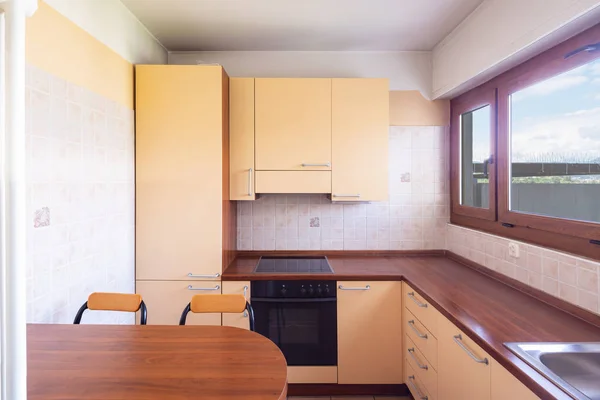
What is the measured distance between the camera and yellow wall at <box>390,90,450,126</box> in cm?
284

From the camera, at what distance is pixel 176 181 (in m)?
2.28

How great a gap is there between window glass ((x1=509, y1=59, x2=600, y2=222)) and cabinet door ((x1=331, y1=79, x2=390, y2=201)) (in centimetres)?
82

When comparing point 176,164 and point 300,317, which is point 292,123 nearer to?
point 176,164

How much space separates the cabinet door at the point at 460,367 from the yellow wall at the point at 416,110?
1.71 metres

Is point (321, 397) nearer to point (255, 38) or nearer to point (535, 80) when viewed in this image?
point (535, 80)

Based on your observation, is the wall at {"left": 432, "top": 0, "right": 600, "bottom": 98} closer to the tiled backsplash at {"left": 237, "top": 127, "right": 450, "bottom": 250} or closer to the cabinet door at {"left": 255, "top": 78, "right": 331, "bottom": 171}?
the tiled backsplash at {"left": 237, "top": 127, "right": 450, "bottom": 250}

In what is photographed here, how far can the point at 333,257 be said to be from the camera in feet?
9.29

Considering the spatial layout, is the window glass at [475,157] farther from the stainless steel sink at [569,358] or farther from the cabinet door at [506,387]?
the cabinet door at [506,387]

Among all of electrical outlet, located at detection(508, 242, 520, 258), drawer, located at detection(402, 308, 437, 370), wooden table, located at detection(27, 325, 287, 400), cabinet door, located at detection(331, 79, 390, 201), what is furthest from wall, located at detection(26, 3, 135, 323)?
electrical outlet, located at detection(508, 242, 520, 258)

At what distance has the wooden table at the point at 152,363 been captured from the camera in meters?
0.91

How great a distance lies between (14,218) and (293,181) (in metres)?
A: 2.14

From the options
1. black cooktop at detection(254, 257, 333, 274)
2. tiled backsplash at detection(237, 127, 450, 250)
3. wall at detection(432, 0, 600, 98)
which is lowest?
black cooktop at detection(254, 257, 333, 274)

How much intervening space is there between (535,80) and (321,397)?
7.66 feet

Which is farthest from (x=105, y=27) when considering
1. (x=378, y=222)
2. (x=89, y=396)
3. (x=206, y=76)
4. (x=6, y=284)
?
(x=378, y=222)
